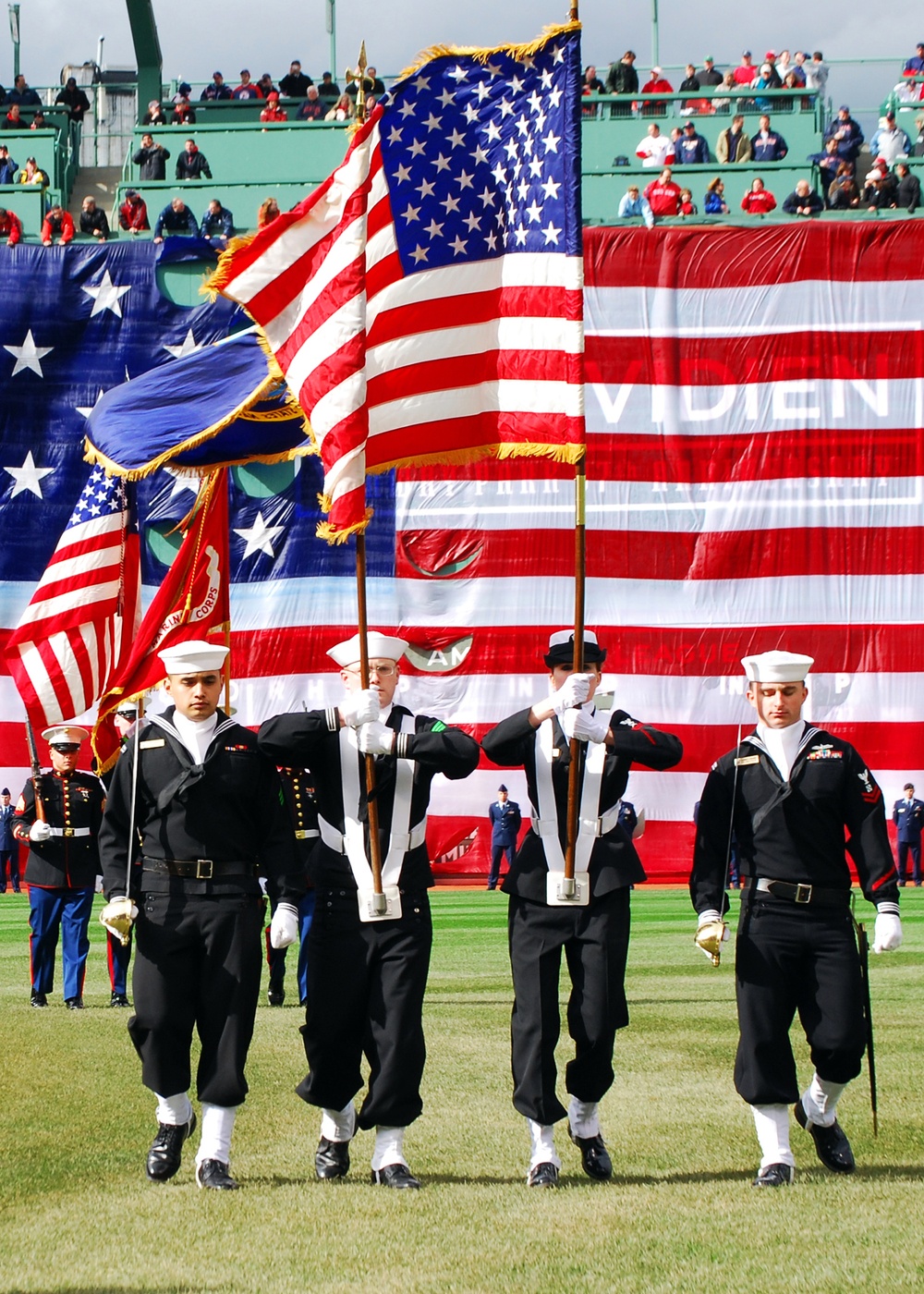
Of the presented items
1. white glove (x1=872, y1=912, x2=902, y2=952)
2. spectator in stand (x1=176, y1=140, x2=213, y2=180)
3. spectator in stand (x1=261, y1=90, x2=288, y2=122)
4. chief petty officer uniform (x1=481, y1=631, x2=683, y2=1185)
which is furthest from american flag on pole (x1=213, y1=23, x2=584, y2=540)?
spectator in stand (x1=261, y1=90, x2=288, y2=122)

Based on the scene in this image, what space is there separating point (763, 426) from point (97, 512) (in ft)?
43.2

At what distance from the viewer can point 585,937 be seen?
6.22 m

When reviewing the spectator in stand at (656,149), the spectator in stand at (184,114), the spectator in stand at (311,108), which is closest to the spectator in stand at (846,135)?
the spectator in stand at (656,149)

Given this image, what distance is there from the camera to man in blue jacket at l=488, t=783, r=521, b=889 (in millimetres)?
23375

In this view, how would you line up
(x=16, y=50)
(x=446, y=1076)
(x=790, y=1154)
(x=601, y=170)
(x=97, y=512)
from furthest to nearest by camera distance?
(x=16, y=50)
(x=601, y=170)
(x=97, y=512)
(x=446, y=1076)
(x=790, y=1154)

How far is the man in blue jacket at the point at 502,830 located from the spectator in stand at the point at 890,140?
11.9 m

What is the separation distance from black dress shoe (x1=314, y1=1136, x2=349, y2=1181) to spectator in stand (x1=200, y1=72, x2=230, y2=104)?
26.5 m

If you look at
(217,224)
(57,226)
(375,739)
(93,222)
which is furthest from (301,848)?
(57,226)

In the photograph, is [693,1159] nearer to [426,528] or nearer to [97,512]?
[97,512]

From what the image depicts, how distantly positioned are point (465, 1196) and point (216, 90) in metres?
27.2

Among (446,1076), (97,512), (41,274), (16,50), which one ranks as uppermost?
(16,50)

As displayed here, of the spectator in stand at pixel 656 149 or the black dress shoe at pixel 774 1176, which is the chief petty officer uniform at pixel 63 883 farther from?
the spectator in stand at pixel 656 149

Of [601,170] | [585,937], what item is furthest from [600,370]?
[585,937]

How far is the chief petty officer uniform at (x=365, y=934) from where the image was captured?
236 inches
